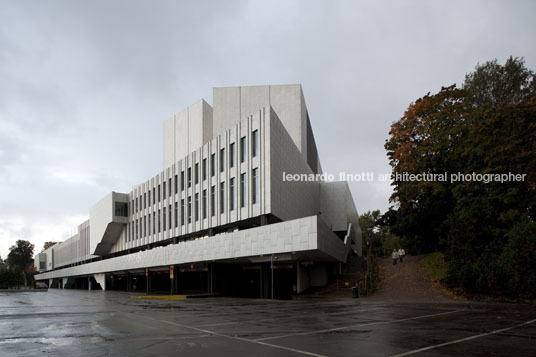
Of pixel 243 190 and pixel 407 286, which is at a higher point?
pixel 243 190

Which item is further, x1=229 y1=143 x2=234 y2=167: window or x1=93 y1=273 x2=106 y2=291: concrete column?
x1=93 y1=273 x2=106 y2=291: concrete column

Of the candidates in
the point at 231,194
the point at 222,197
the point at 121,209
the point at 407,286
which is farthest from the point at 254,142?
the point at 121,209

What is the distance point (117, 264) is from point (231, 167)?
38.0 metres

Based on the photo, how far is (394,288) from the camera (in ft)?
111

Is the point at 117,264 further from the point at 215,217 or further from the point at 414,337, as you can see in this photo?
the point at 414,337

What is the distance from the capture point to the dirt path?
29781 millimetres

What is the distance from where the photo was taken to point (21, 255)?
188750 millimetres

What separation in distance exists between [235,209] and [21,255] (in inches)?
7191

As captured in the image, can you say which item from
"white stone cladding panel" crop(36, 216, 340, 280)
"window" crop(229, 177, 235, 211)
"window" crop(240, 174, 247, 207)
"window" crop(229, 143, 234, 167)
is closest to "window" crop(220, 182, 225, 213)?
"window" crop(229, 177, 235, 211)

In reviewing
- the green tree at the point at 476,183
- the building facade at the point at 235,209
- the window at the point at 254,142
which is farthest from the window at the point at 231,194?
the green tree at the point at 476,183

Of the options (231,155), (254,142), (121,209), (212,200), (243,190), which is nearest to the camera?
(254,142)

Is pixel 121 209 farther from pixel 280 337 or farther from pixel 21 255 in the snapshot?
pixel 21 255

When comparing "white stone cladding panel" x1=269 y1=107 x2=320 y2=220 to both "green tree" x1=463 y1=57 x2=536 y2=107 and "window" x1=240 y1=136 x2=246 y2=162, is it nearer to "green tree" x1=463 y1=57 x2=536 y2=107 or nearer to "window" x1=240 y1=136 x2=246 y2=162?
"window" x1=240 y1=136 x2=246 y2=162

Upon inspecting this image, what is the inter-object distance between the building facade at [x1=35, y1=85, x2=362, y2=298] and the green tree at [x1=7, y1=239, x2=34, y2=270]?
132 m
